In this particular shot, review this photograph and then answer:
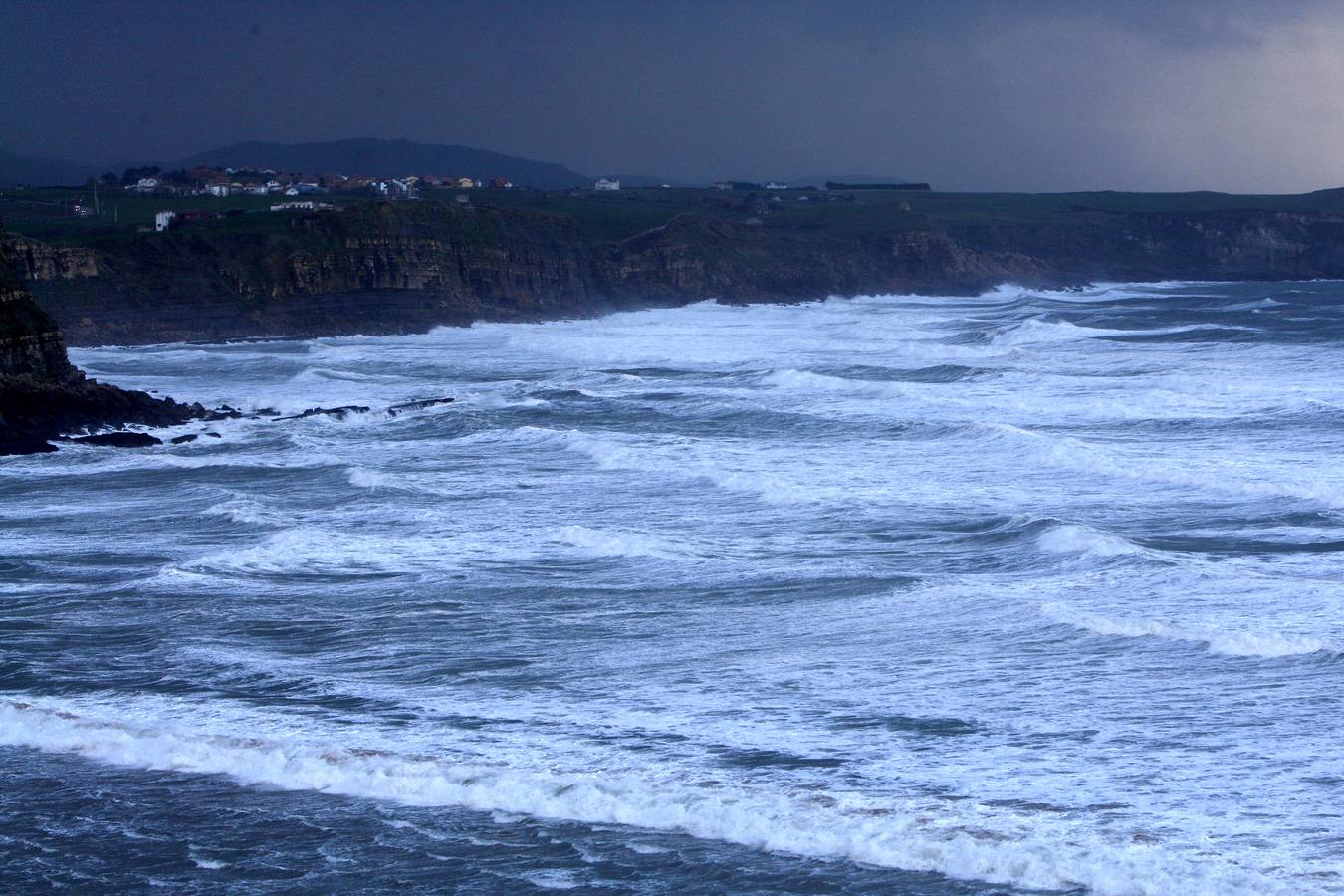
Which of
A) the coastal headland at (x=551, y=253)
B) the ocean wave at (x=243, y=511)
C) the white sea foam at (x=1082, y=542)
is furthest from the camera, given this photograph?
the coastal headland at (x=551, y=253)

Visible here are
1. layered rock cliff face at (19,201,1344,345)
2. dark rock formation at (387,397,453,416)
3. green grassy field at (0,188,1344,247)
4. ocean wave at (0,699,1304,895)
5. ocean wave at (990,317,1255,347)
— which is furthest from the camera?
green grassy field at (0,188,1344,247)

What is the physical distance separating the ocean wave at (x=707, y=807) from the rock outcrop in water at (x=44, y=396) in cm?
1955

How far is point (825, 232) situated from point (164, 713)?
273ft

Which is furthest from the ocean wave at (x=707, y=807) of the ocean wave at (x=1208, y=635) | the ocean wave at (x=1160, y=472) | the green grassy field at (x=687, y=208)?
the green grassy field at (x=687, y=208)

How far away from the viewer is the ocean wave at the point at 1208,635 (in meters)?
13.8

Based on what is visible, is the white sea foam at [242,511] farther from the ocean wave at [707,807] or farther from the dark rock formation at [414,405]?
the dark rock formation at [414,405]

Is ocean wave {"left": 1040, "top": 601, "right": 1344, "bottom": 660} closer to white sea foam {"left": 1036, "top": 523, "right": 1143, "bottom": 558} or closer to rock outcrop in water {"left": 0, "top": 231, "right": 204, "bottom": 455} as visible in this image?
white sea foam {"left": 1036, "top": 523, "right": 1143, "bottom": 558}

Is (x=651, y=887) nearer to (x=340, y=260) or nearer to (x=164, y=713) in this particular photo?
(x=164, y=713)

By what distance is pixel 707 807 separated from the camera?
10.4m

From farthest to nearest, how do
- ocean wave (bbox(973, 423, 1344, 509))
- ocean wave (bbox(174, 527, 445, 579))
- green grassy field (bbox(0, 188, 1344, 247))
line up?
green grassy field (bbox(0, 188, 1344, 247))
ocean wave (bbox(973, 423, 1344, 509))
ocean wave (bbox(174, 527, 445, 579))

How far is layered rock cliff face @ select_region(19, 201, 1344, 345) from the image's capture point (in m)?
58.7

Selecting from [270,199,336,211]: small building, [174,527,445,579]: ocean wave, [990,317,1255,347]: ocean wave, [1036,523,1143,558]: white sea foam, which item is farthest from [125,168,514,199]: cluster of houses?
[1036,523,1143,558]: white sea foam

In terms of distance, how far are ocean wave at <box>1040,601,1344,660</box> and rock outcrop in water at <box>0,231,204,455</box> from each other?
22.4m

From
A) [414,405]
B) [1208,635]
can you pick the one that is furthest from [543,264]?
[1208,635]
